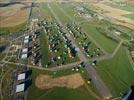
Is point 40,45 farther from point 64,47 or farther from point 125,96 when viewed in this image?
point 125,96

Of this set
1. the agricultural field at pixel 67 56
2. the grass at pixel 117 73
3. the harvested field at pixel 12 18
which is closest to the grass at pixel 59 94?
the agricultural field at pixel 67 56

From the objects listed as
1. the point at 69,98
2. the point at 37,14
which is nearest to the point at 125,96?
the point at 69,98

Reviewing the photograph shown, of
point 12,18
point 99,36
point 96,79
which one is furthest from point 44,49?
point 12,18

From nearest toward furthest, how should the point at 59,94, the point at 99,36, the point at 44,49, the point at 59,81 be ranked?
1. the point at 59,94
2. the point at 59,81
3. the point at 44,49
4. the point at 99,36

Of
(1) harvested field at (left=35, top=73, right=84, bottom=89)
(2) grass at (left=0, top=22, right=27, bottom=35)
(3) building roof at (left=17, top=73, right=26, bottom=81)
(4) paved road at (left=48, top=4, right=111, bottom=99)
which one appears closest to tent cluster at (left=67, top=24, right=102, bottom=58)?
(4) paved road at (left=48, top=4, right=111, bottom=99)

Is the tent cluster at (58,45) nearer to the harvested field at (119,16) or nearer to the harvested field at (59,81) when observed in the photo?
the harvested field at (59,81)

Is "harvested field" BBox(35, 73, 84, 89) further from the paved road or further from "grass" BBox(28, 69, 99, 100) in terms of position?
the paved road

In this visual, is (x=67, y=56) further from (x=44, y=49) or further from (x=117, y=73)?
(x=117, y=73)
